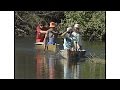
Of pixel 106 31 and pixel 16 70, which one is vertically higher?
pixel 106 31

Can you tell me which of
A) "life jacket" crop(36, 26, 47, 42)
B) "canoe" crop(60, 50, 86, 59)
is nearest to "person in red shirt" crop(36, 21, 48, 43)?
"life jacket" crop(36, 26, 47, 42)

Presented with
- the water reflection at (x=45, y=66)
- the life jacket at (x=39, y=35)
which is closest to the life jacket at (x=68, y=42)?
the water reflection at (x=45, y=66)

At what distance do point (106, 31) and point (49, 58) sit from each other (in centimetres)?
97

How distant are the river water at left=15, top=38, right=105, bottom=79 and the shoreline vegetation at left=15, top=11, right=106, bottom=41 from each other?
4.8 inches

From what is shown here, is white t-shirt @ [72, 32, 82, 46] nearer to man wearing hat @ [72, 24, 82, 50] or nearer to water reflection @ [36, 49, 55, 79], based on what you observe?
man wearing hat @ [72, 24, 82, 50]

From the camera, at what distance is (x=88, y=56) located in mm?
9859

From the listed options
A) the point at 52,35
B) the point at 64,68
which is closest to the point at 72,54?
the point at 64,68

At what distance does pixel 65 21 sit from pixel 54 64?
677mm

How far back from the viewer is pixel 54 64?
9.71 m

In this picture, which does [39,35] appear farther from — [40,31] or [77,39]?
[77,39]

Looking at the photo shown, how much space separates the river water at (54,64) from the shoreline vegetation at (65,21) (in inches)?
4.8
